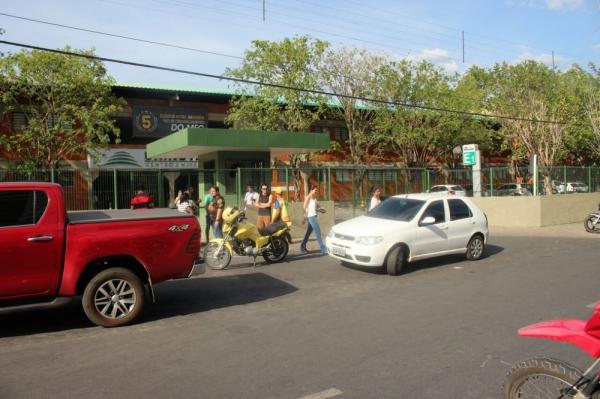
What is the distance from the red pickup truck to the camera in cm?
573

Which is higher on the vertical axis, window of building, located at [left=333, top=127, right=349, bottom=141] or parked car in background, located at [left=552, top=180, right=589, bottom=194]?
window of building, located at [left=333, top=127, right=349, bottom=141]

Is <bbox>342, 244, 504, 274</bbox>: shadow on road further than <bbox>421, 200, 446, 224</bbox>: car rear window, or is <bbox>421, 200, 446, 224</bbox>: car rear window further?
<bbox>421, 200, 446, 224</bbox>: car rear window

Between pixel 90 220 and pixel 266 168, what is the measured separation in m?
11.0

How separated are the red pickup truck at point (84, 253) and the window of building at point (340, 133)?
31433 mm

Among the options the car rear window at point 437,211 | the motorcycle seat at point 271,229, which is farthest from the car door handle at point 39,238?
the car rear window at point 437,211

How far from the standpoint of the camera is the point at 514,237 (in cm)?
1631

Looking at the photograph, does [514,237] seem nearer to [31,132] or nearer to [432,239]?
[432,239]

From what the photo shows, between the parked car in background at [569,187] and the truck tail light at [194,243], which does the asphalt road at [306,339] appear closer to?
the truck tail light at [194,243]

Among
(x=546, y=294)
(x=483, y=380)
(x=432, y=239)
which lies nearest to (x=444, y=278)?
(x=432, y=239)

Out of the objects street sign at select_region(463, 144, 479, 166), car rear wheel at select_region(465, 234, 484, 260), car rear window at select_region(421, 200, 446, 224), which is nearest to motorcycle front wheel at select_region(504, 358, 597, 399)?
car rear window at select_region(421, 200, 446, 224)

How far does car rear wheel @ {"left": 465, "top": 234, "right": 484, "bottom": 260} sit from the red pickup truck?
6.79 meters

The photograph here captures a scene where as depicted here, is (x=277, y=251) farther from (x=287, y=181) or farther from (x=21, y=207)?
(x=21, y=207)

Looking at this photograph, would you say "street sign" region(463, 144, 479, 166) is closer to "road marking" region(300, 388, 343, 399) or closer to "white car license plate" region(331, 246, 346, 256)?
"white car license plate" region(331, 246, 346, 256)

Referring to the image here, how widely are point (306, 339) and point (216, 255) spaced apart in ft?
17.3
